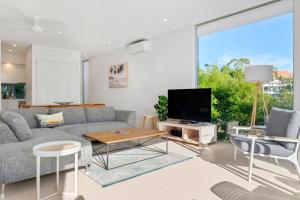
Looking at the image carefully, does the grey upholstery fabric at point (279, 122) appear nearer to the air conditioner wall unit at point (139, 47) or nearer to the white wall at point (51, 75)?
the air conditioner wall unit at point (139, 47)

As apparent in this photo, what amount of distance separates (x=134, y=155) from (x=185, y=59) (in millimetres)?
2774

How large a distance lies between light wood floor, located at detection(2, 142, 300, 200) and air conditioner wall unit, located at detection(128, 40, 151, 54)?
151 inches

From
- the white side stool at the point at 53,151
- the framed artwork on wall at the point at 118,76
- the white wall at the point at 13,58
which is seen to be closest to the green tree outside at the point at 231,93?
the framed artwork on wall at the point at 118,76

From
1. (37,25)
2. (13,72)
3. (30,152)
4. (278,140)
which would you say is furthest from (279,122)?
(13,72)

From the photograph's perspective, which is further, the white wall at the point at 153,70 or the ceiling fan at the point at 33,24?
the white wall at the point at 153,70

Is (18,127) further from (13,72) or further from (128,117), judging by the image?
(13,72)

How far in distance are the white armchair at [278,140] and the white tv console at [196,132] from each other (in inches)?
43.3

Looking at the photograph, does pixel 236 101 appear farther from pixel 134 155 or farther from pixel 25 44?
pixel 25 44

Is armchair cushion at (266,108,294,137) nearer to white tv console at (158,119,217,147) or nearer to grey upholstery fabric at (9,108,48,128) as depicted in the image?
white tv console at (158,119,217,147)

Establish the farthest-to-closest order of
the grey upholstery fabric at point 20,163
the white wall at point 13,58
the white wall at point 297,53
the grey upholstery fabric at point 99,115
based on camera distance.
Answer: the white wall at point 13,58 < the grey upholstery fabric at point 99,115 < the white wall at point 297,53 < the grey upholstery fabric at point 20,163

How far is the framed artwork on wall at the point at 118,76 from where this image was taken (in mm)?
6914

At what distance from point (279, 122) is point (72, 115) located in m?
3.80

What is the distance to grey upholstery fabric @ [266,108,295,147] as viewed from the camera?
2805mm

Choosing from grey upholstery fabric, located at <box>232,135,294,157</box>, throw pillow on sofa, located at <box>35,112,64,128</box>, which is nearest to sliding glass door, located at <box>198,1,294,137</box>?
grey upholstery fabric, located at <box>232,135,294,157</box>
